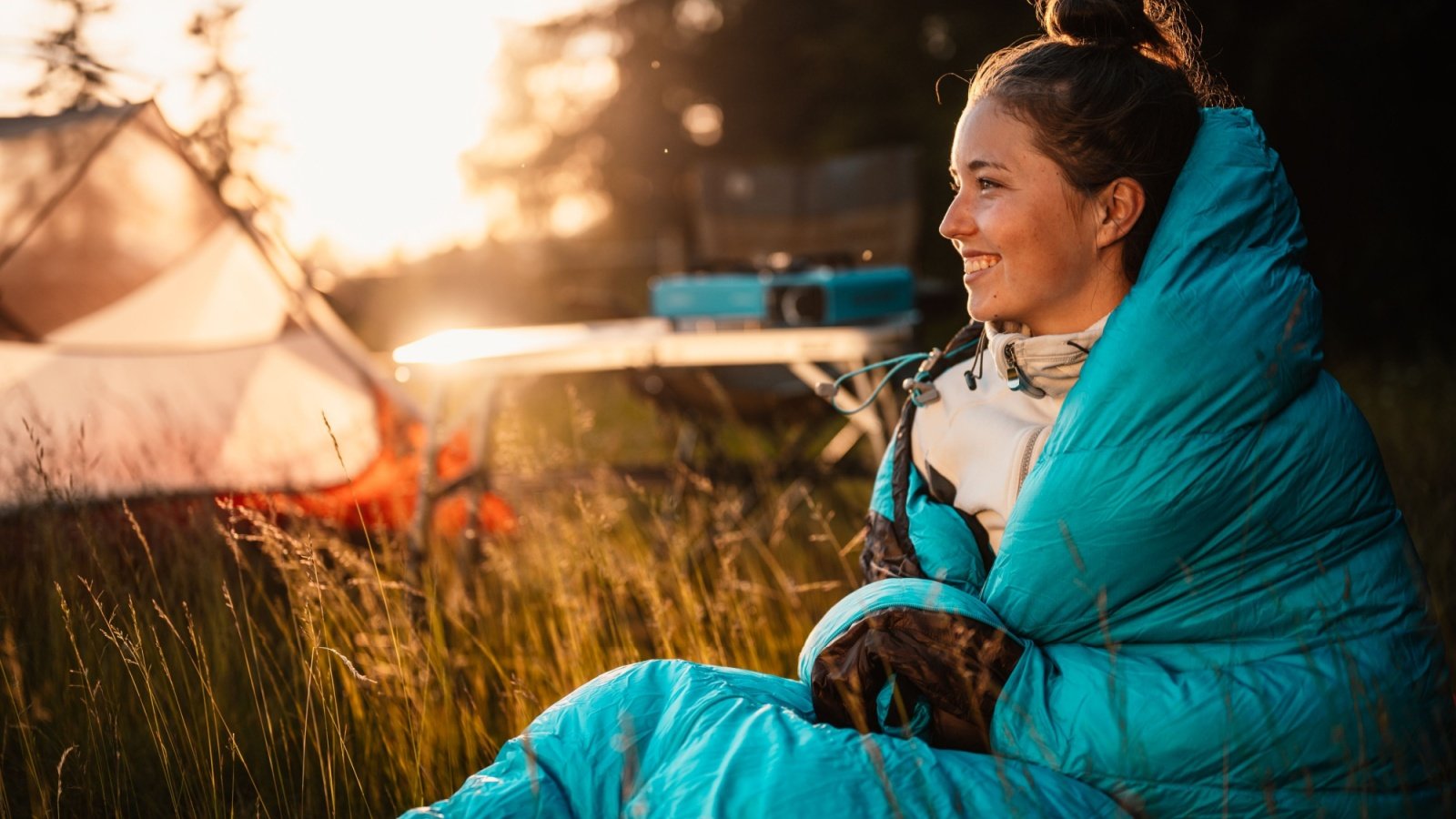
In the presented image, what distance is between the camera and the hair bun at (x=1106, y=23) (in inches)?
57.1

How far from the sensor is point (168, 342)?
3438 millimetres

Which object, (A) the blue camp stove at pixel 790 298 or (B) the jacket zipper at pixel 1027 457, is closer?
(B) the jacket zipper at pixel 1027 457

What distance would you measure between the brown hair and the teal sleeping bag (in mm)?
121

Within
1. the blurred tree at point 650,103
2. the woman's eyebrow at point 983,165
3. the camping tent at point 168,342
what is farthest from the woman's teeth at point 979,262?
the blurred tree at point 650,103

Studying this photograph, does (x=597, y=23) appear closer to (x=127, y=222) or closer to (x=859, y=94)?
(x=859, y=94)

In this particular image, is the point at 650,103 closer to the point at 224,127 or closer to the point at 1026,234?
the point at 224,127

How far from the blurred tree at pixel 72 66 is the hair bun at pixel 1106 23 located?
2.51 m

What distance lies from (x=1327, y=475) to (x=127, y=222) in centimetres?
352

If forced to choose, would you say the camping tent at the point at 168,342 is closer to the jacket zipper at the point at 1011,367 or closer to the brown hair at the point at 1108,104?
the jacket zipper at the point at 1011,367

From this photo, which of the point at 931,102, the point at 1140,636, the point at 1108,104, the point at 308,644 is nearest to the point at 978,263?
the point at 1108,104

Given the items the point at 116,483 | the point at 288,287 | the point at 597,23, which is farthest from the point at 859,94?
the point at 116,483

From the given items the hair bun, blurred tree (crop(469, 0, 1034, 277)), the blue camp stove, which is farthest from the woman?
blurred tree (crop(469, 0, 1034, 277))

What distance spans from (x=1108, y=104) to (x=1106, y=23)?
0.16 meters

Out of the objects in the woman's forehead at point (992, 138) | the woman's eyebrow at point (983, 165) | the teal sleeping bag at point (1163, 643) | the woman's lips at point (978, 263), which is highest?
the woman's forehead at point (992, 138)
